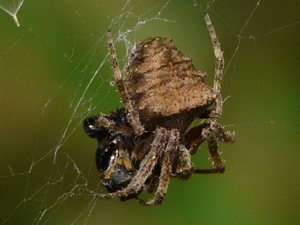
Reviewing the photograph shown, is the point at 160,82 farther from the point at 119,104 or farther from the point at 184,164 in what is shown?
the point at 119,104

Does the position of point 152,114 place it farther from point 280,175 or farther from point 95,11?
point 280,175

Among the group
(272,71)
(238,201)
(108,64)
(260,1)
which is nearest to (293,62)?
(272,71)

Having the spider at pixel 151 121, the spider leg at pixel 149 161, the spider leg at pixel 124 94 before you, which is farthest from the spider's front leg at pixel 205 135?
the spider leg at pixel 124 94

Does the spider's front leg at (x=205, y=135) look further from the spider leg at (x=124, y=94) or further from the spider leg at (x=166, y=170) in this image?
the spider leg at (x=124, y=94)

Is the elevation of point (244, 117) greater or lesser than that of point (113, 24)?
A: lesser

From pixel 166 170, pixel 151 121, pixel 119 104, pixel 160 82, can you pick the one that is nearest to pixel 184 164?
pixel 166 170

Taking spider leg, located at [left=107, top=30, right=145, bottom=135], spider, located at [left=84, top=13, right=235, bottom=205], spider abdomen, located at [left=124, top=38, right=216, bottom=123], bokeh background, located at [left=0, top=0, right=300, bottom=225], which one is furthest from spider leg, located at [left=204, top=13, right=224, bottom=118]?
bokeh background, located at [left=0, top=0, right=300, bottom=225]

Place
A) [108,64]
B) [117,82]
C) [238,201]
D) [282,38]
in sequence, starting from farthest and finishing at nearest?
[282,38]
[238,201]
[108,64]
[117,82]
